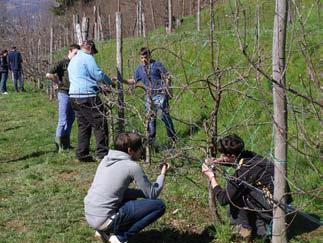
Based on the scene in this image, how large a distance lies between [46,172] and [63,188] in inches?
38.3

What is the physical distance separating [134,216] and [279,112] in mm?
1656

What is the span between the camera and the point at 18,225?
5902 millimetres

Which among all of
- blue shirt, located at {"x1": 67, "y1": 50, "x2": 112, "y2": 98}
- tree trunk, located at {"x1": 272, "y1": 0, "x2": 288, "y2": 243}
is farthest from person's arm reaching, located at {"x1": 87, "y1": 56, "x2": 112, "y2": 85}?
tree trunk, located at {"x1": 272, "y1": 0, "x2": 288, "y2": 243}

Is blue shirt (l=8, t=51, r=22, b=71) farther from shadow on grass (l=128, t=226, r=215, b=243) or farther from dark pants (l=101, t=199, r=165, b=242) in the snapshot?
dark pants (l=101, t=199, r=165, b=242)

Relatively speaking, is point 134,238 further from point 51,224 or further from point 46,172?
point 46,172

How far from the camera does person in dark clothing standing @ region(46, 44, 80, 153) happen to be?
8.90m

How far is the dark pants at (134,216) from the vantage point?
4984 mm

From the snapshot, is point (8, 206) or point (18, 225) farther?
point (8, 206)

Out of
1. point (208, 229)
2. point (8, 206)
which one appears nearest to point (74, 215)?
point (8, 206)

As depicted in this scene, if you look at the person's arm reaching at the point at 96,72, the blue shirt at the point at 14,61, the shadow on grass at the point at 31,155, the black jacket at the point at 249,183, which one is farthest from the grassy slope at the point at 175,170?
the blue shirt at the point at 14,61

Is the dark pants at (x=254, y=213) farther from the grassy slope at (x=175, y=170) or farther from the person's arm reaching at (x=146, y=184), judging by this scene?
the person's arm reaching at (x=146, y=184)

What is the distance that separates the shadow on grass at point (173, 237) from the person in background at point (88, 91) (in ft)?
8.25

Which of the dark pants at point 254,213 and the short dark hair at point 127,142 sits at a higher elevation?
the short dark hair at point 127,142

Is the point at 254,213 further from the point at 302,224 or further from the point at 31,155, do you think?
the point at 31,155
